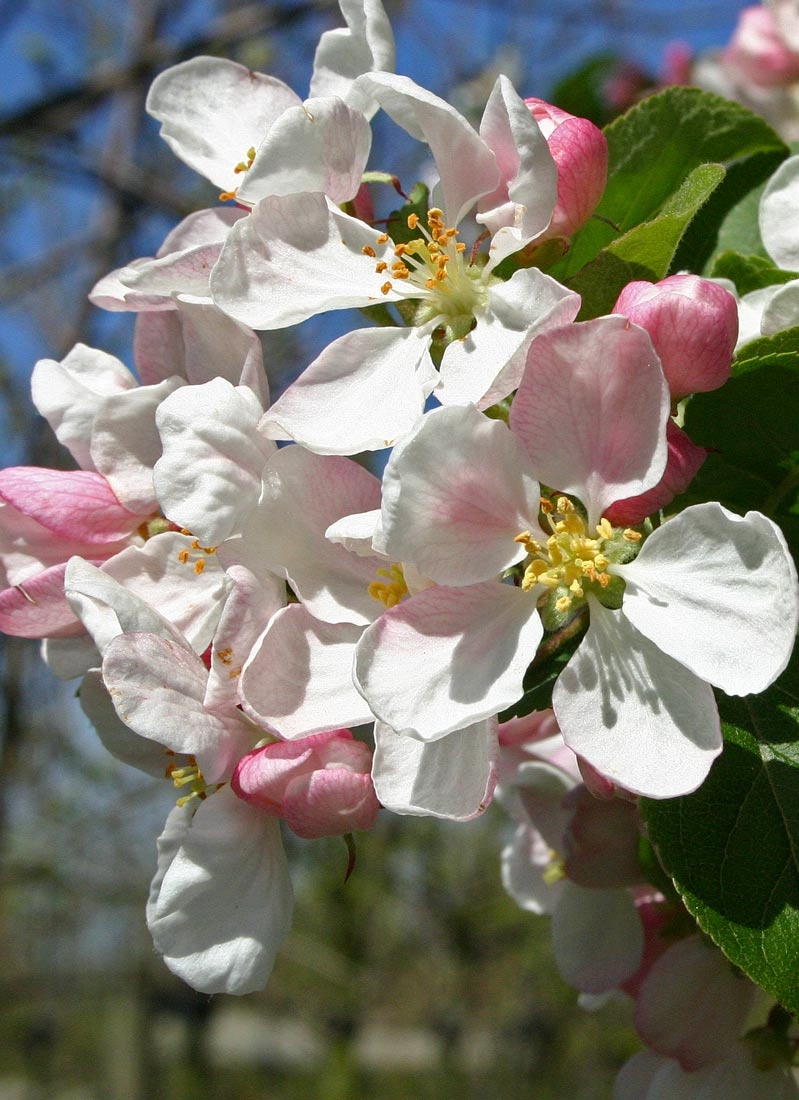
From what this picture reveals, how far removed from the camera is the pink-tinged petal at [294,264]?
89 cm

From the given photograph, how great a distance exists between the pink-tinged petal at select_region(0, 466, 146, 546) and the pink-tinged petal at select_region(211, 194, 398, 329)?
8.4 inches

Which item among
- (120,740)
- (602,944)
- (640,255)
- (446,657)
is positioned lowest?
(602,944)

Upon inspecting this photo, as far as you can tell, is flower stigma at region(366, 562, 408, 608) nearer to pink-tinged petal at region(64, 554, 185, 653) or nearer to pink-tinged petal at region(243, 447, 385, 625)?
pink-tinged petal at region(243, 447, 385, 625)

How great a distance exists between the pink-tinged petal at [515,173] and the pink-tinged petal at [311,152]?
119 millimetres

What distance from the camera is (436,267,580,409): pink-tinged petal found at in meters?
0.77

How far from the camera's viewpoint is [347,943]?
928 centimetres

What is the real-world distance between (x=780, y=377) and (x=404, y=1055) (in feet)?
46.7

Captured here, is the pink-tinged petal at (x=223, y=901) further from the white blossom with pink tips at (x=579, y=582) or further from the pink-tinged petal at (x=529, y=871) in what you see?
the pink-tinged petal at (x=529, y=871)

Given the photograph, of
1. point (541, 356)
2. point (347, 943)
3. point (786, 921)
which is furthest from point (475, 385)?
point (347, 943)

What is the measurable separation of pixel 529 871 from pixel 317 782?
0.72 m

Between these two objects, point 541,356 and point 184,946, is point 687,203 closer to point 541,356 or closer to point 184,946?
point 541,356

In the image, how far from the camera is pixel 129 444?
0.99 metres

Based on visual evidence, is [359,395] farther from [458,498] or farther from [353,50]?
[353,50]

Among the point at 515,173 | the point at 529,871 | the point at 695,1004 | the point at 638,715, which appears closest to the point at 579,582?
the point at 638,715
